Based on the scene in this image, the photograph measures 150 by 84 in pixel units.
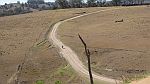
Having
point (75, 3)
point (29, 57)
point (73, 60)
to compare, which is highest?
point (73, 60)

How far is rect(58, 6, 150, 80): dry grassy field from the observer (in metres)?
41.3

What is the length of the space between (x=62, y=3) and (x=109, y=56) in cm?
10376

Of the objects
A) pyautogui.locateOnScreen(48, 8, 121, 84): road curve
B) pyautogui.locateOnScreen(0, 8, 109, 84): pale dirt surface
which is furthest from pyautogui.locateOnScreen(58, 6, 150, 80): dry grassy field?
pyautogui.locateOnScreen(0, 8, 109, 84): pale dirt surface

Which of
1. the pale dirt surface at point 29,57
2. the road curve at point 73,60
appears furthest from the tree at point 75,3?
the road curve at point 73,60

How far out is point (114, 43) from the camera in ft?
183

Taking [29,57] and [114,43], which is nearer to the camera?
[29,57]

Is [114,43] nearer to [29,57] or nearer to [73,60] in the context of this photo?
[73,60]

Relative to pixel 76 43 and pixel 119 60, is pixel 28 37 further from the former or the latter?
pixel 119 60

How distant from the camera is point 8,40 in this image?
66.9 meters

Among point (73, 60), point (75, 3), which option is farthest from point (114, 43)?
point (75, 3)

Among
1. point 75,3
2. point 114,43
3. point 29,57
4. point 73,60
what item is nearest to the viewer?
point 73,60

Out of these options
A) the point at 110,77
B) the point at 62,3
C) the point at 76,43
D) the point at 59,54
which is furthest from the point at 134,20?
the point at 62,3

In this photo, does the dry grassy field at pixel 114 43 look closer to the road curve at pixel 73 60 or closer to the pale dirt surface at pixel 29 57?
the road curve at pixel 73 60

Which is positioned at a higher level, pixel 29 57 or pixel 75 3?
pixel 29 57
